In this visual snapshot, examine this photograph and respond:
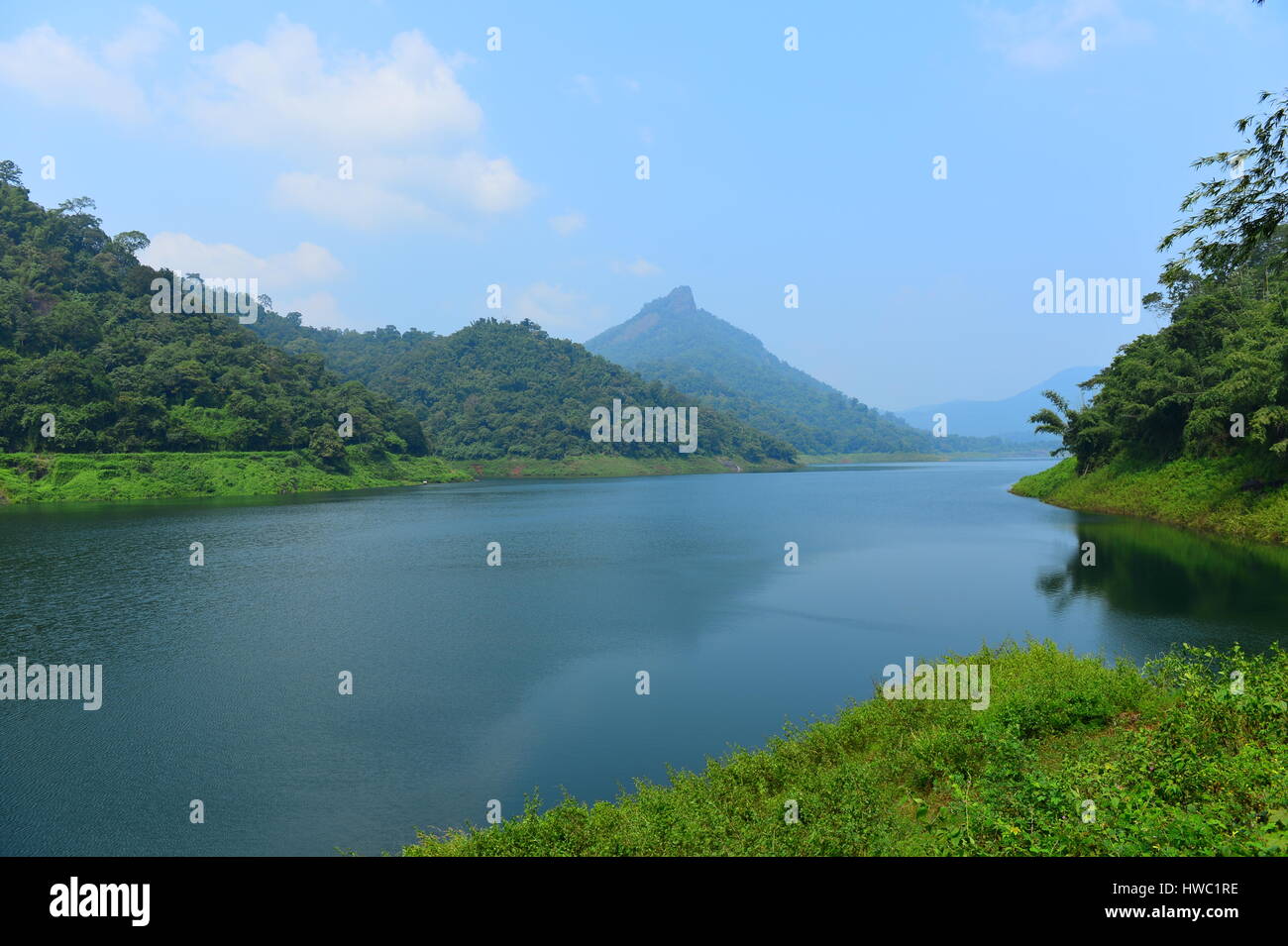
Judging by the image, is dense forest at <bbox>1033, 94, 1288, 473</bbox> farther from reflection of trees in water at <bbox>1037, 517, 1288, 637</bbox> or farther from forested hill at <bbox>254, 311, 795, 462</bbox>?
forested hill at <bbox>254, 311, 795, 462</bbox>

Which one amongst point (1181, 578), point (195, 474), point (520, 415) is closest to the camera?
→ point (1181, 578)

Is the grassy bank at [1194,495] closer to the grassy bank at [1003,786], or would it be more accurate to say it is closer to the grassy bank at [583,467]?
the grassy bank at [1003,786]

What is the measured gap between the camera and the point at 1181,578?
29547 millimetres

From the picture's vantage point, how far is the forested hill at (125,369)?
3290 inches

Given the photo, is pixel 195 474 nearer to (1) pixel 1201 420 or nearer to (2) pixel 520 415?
(2) pixel 520 415

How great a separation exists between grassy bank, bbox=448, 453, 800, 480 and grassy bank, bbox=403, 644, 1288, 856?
435ft

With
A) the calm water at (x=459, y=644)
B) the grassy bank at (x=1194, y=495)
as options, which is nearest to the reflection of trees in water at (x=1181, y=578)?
the calm water at (x=459, y=644)

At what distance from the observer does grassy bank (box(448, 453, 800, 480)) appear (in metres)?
148

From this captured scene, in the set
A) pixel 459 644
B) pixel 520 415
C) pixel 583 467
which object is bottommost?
pixel 459 644

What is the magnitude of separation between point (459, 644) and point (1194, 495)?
153ft

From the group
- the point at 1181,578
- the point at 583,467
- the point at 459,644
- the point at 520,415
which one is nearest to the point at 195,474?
the point at 583,467

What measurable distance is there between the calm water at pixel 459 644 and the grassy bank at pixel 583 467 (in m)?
97.2

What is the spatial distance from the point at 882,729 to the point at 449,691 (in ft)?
37.4
